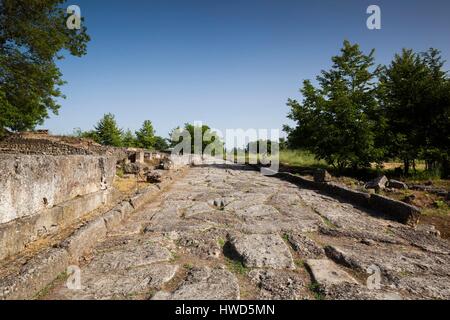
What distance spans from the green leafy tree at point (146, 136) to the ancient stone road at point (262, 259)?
1380 inches

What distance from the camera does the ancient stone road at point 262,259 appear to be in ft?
5.69

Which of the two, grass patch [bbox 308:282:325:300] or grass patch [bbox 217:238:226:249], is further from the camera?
grass patch [bbox 217:238:226:249]

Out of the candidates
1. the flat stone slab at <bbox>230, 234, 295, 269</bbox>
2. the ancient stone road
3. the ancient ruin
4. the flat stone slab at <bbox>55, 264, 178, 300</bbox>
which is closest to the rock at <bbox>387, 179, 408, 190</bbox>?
the ancient ruin

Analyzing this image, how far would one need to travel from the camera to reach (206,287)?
69.9 inches

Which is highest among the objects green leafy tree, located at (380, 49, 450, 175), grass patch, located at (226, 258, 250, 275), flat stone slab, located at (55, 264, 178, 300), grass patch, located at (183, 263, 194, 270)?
green leafy tree, located at (380, 49, 450, 175)

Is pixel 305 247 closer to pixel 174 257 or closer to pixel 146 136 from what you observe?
pixel 174 257

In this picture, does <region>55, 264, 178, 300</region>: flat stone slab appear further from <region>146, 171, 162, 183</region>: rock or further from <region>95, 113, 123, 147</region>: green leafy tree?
<region>95, 113, 123, 147</region>: green leafy tree

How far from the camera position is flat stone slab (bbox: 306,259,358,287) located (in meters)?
1.87

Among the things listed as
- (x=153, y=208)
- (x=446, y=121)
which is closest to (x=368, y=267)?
(x=153, y=208)

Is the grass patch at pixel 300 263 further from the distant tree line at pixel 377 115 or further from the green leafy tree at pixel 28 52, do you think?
the green leafy tree at pixel 28 52

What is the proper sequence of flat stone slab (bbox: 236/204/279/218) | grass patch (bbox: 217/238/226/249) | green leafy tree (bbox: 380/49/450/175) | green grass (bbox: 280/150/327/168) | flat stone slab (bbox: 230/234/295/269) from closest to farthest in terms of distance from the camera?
flat stone slab (bbox: 230/234/295/269), grass patch (bbox: 217/238/226/249), flat stone slab (bbox: 236/204/279/218), green leafy tree (bbox: 380/49/450/175), green grass (bbox: 280/150/327/168)

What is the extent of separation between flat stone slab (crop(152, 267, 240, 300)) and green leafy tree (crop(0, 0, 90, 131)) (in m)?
12.9
